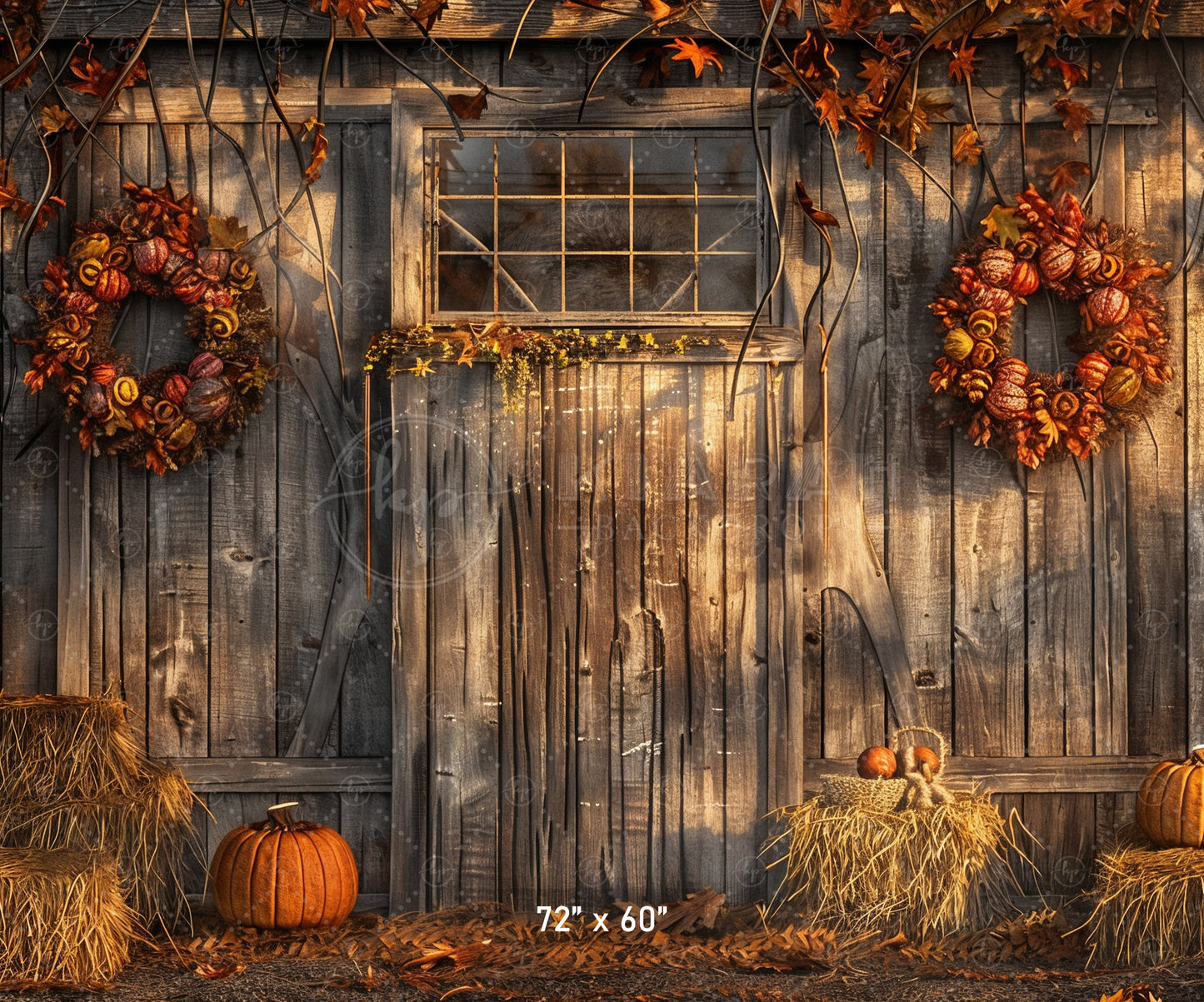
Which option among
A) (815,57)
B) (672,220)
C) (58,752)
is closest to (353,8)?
(672,220)

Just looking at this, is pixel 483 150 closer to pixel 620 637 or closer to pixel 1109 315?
pixel 620 637

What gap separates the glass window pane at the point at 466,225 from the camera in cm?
429

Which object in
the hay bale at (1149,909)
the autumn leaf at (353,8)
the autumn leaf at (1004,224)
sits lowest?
the hay bale at (1149,909)

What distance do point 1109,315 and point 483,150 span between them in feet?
7.90

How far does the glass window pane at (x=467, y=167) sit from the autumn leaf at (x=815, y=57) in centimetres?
119

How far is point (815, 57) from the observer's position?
4086 mm

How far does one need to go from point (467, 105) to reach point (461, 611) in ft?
6.12

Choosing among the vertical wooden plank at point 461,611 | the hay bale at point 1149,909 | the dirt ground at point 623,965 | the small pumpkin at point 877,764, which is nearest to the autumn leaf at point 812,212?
the vertical wooden plank at point 461,611

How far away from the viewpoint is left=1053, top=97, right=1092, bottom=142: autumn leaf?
4.18 m

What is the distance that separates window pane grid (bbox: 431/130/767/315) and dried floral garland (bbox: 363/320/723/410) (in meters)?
0.19

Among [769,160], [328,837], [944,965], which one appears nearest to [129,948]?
[328,837]

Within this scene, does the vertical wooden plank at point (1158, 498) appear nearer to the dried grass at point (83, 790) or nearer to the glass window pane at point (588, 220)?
the glass window pane at point (588, 220)

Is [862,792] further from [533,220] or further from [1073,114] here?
[1073,114]

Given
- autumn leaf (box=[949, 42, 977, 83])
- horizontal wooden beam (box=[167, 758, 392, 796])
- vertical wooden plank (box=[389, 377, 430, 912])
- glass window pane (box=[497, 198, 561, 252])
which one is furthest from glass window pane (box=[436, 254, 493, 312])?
autumn leaf (box=[949, 42, 977, 83])
